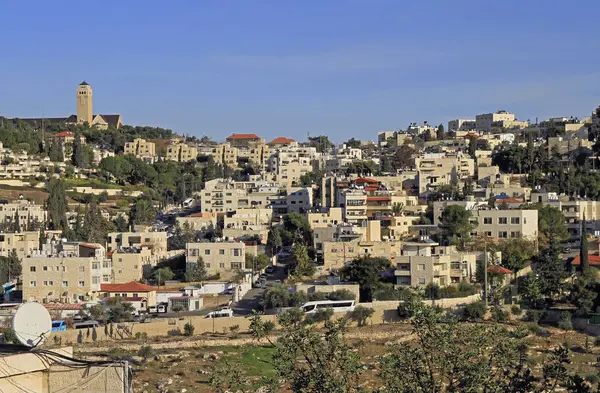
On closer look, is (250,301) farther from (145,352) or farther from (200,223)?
(200,223)

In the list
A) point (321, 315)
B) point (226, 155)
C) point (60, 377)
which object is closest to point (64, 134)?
point (226, 155)

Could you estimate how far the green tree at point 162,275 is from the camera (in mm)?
48172

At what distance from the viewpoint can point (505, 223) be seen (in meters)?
50.8

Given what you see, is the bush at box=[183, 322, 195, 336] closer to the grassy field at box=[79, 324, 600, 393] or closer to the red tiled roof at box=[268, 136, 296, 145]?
the grassy field at box=[79, 324, 600, 393]

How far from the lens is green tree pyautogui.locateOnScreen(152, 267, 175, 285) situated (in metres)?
48.2

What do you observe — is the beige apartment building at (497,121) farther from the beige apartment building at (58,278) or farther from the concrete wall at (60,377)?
the concrete wall at (60,377)

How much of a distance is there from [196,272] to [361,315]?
10.5m

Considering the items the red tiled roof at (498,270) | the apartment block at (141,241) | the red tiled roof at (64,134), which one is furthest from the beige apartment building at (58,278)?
the red tiled roof at (64,134)

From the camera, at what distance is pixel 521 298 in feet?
139

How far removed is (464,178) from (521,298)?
1262 inches

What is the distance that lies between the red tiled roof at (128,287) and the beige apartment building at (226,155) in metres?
52.8

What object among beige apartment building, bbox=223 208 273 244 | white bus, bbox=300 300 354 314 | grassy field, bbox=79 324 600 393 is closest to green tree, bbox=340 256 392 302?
white bus, bbox=300 300 354 314

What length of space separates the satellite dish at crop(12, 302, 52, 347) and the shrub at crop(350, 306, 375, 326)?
29.9 metres

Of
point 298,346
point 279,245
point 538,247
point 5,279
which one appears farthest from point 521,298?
point 298,346
